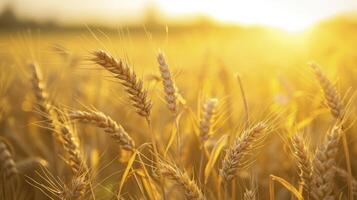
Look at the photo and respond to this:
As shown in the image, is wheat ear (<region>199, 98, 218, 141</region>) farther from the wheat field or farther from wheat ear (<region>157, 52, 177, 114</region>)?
wheat ear (<region>157, 52, 177, 114</region>)

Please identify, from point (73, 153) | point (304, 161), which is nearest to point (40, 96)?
point (73, 153)

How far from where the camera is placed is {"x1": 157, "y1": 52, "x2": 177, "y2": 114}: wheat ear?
4.75ft

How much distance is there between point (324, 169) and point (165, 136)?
4.67 ft

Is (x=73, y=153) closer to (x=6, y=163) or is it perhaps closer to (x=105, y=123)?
(x=105, y=123)

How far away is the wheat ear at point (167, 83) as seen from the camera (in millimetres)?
1447

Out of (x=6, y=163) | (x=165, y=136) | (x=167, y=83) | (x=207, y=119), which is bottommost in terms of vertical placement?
(x=165, y=136)

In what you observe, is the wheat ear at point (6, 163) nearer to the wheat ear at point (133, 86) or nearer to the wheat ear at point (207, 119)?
the wheat ear at point (133, 86)

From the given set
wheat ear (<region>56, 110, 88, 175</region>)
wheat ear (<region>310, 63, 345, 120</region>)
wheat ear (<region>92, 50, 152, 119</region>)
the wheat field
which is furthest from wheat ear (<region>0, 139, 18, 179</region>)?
wheat ear (<region>310, 63, 345, 120</region>)

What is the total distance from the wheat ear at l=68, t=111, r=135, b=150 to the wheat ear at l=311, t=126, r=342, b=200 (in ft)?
1.81

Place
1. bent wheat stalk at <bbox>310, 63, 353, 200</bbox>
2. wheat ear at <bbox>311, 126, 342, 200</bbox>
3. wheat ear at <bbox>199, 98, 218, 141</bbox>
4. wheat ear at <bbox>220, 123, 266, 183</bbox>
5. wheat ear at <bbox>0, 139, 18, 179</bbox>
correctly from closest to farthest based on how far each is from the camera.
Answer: wheat ear at <bbox>311, 126, 342, 200</bbox>
wheat ear at <bbox>220, 123, 266, 183</bbox>
bent wheat stalk at <bbox>310, 63, 353, 200</bbox>
wheat ear at <bbox>199, 98, 218, 141</bbox>
wheat ear at <bbox>0, 139, 18, 179</bbox>

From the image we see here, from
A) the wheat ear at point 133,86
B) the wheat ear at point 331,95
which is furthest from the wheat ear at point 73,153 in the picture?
the wheat ear at point 331,95

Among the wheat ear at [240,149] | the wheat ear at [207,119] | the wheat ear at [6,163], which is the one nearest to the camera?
the wheat ear at [240,149]

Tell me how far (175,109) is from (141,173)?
0.25 meters

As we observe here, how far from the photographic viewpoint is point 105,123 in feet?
4.55
